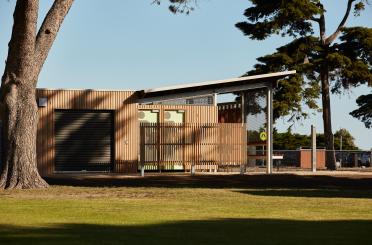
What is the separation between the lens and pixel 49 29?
24.2 meters

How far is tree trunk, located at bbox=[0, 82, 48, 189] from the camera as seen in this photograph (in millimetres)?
23438

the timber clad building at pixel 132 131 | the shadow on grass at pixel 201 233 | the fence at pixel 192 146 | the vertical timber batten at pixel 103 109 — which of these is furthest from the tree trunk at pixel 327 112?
the shadow on grass at pixel 201 233

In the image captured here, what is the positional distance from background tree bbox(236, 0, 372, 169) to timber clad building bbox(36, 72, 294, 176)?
1076cm

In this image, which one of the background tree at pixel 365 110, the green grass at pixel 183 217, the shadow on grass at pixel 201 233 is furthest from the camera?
the background tree at pixel 365 110

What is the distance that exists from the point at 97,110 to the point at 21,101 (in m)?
8.28

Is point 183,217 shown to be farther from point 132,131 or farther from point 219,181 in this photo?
point 132,131

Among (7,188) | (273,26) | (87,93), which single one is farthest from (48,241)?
(273,26)

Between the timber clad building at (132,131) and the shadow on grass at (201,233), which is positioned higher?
the timber clad building at (132,131)

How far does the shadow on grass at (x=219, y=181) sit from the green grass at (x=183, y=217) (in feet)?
13.2

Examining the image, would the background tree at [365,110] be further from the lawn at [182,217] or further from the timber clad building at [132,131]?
the lawn at [182,217]

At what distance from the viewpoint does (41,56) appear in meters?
24.1

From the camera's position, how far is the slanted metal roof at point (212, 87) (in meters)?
32.6

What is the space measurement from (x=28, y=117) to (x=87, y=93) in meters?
8.04

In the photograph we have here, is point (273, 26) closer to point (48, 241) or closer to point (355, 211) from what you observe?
point (355, 211)
